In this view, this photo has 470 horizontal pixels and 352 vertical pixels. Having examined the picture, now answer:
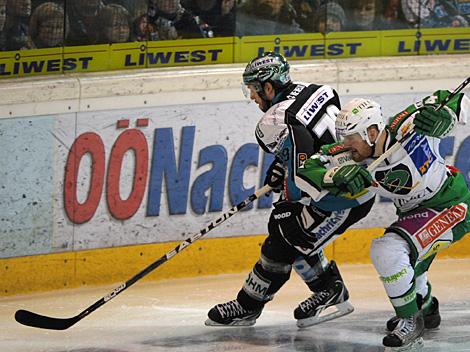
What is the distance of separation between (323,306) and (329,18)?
2746 millimetres

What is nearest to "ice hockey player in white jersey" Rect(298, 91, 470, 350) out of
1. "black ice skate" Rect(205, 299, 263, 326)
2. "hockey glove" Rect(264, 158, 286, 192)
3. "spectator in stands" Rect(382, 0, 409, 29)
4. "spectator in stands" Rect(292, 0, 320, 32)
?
"hockey glove" Rect(264, 158, 286, 192)

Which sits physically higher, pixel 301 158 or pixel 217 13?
pixel 217 13

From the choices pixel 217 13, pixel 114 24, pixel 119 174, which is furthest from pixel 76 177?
pixel 217 13

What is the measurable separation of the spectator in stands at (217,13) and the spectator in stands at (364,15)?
823mm

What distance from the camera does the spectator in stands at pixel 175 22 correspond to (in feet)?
26.1

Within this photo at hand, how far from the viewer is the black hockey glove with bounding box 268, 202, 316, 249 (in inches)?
233

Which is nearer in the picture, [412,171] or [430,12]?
[412,171]

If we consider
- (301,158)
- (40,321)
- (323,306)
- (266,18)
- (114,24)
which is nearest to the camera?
(301,158)

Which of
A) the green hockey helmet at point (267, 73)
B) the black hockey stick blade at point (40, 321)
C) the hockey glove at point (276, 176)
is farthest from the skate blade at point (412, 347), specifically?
the black hockey stick blade at point (40, 321)

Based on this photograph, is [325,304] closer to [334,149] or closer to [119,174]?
[334,149]

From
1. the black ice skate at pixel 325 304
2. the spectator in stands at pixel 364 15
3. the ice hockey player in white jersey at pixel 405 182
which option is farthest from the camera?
the spectator in stands at pixel 364 15

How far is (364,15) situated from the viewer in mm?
8461

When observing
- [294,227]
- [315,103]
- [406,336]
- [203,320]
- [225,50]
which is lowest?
[203,320]

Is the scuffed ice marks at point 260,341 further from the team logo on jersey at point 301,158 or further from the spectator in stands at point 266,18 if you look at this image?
the spectator in stands at point 266,18
